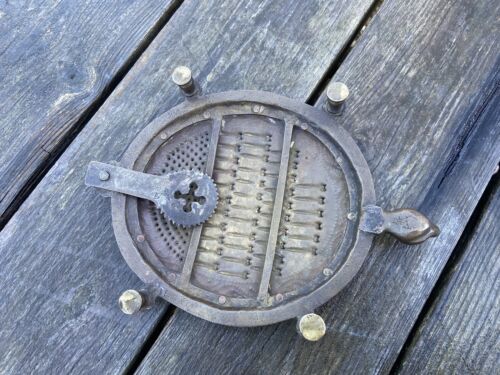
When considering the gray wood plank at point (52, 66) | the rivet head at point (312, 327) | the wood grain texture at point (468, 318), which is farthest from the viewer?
the gray wood plank at point (52, 66)

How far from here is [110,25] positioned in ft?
3.20

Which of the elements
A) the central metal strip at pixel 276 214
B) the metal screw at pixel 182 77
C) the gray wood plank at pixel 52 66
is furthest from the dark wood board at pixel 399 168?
the gray wood plank at pixel 52 66

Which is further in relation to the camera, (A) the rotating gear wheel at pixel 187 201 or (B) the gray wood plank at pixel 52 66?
(B) the gray wood plank at pixel 52 66

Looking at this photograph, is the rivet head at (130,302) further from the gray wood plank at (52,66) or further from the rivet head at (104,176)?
the gray wood plank at (52,66)

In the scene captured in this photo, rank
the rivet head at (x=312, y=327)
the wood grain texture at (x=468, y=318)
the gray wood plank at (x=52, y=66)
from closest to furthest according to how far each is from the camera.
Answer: the rivet head at (x=312, y=327) < the wood grain texture at (x=468, y=318) < the gray wood plank at (x=52, y=66)

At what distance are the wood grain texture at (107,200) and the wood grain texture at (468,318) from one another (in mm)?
482

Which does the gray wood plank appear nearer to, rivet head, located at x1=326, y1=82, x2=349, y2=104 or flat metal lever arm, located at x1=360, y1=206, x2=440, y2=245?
rivet head, located at x1=326, y1=82, x2=349, y2=104

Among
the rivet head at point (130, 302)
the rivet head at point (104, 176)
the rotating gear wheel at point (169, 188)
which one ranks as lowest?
the rivet head at point (130, 302)

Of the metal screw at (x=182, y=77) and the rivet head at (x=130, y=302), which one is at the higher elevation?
the metal screw at (x=182, y=77)

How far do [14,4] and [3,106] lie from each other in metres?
0.25

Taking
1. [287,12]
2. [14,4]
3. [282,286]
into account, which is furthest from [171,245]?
[14,4]

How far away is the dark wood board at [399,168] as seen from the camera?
841mm

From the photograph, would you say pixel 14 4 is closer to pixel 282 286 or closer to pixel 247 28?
pixel 247 28

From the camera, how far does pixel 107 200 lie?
2.95 feet
